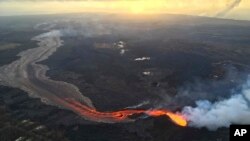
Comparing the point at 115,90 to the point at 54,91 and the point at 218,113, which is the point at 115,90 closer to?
the point at 54,91

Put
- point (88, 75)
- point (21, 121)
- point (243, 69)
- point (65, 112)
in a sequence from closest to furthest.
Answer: point (21, 121)
point (65, 112)
point (88, 75)
point (243, 69)

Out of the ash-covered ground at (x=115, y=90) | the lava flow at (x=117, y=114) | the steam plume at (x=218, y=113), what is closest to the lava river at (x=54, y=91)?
the lava flow at (x=117, y=114)

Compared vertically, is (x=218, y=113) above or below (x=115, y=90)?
below

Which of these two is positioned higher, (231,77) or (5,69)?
(5,69)

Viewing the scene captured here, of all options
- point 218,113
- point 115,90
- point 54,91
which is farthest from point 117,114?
point 54,91

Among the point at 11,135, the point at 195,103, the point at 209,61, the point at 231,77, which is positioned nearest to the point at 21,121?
the point at 11,135

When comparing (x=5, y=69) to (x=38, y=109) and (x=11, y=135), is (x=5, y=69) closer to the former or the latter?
(x=38, y=109)

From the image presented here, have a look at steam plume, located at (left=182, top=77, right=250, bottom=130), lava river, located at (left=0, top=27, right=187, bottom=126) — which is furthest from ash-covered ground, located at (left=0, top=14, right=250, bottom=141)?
steam plume, located at (left=182, top=77, right=250, bottom=130)

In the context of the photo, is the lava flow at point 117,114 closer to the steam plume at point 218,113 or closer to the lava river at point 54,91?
the lava river at point 54,91

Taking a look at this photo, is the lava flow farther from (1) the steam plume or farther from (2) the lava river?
(1) the steam plume
